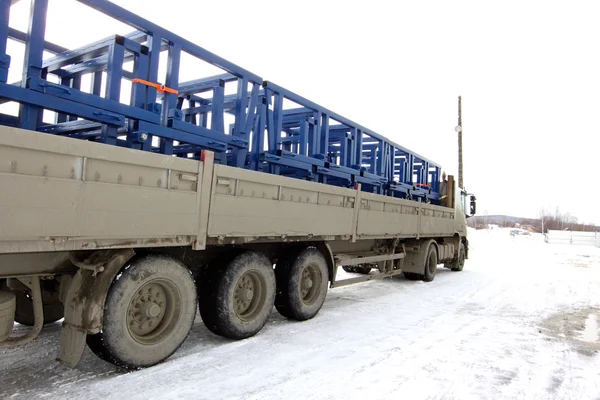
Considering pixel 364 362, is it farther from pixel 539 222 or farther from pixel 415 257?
pixel 539 222

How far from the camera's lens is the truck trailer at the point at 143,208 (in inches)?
104

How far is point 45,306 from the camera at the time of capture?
398 centimetres

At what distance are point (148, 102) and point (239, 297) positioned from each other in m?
2.27

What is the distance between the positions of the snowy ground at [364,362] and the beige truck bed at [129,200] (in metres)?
1.12

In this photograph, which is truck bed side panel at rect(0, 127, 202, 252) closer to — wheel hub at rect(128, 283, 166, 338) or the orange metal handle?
wheel hub at rect(128, 283, 166, 338)

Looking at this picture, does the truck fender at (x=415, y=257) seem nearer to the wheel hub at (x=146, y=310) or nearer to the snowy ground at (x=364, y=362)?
the snowy ground at (x=364, y=362)

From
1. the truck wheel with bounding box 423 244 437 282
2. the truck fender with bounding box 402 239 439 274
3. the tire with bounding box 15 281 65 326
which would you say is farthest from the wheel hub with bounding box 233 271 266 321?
the truck wheel with bounding box 423 244 437 282

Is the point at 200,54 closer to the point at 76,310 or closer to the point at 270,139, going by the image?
the point at 270,139

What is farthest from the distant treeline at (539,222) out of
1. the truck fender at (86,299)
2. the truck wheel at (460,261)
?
the truck fender at (86,299)

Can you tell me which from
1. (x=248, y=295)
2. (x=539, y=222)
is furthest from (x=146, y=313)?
(x=539, y=222)

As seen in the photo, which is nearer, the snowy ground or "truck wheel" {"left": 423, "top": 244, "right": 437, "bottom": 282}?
the snowy ground

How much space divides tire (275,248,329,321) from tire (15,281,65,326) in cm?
245

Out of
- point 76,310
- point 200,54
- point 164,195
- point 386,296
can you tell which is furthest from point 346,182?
point 76,310

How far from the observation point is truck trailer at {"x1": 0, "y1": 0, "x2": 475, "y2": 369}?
2641mm
